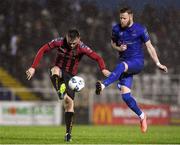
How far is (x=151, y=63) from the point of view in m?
27.0

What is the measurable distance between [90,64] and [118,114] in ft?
7.45

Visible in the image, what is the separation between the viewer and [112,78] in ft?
41.4

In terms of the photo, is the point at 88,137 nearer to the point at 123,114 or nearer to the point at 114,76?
the point at 114,76

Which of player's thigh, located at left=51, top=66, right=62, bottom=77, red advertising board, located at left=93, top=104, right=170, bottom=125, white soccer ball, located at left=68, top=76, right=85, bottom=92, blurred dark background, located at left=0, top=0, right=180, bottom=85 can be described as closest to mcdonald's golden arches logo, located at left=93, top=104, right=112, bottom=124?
red advertising board, located at left=93, top=104, right=170, bottom=125

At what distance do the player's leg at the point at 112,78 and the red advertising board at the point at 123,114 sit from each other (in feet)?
41.5

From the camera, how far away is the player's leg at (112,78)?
12.2m

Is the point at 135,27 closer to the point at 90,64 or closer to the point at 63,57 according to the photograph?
the point at 63,57

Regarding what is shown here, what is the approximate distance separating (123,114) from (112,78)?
44.1 feet

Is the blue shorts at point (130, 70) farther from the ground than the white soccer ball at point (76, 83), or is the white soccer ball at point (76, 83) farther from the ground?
the blue shorts at point (130, 70)

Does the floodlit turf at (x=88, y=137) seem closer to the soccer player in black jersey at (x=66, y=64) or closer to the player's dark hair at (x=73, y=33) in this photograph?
the soccer player in black jersey at (x=66, y=64)

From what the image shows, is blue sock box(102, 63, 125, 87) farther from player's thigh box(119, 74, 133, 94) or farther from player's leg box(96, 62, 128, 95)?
player's thigh box(119, 74, 133, 94)

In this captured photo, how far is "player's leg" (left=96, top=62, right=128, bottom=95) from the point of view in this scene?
12164 millimetres

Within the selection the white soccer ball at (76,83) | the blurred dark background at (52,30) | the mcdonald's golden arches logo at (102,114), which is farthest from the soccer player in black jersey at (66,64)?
the blurred dark background at (52,30)

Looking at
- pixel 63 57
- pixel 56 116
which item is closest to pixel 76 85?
pixel 63 57
